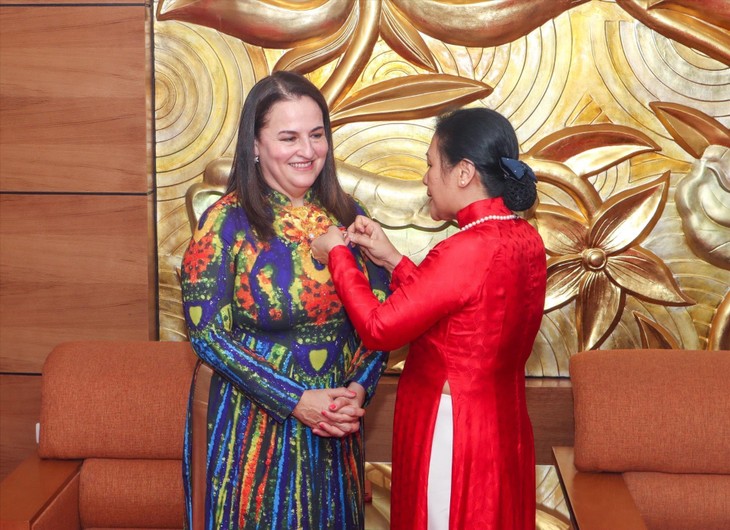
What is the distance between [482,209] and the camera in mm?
1883

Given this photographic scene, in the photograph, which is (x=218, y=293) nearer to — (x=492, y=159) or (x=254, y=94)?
(x=254, y=94)

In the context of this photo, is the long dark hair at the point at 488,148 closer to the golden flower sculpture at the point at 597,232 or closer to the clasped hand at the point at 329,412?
the clasped hand at the point at 329,412

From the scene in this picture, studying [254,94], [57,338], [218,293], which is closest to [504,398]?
[218,293]

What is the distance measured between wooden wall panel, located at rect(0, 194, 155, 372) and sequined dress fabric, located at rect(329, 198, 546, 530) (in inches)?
50.9

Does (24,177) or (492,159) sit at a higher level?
(24,177)

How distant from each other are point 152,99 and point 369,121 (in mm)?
723

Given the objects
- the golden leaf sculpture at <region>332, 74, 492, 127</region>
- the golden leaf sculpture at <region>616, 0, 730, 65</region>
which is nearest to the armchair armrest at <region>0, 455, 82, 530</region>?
the golden leaf sculpture at <region>332, 74, 492, 127</region>

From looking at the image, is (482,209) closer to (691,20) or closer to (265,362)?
(265,362)

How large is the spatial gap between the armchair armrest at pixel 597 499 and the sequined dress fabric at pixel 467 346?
230mm

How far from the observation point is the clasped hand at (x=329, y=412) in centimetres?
191

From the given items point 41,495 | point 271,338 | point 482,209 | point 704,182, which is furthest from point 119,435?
point 704,182

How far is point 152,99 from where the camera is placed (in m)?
2.91

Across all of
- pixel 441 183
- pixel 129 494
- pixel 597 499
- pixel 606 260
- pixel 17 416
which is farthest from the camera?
pixel 17 416

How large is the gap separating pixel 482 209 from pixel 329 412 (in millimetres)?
550
